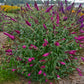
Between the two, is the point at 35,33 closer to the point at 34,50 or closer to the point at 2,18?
the point at 34,50

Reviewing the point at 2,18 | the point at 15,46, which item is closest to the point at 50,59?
the point at 15,46

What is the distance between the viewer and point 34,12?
2.93 meters

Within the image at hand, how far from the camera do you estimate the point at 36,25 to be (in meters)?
2.75

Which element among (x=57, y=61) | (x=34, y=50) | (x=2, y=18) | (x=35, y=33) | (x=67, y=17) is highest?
(x=2, y=18)

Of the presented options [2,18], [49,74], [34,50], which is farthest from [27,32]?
[2,18]

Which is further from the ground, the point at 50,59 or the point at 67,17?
the point at 67,17

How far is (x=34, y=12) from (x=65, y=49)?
99 cm

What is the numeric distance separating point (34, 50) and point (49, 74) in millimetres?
537

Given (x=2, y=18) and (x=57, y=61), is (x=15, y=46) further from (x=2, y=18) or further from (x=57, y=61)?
(x=2, y=18)

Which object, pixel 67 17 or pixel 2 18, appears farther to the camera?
pixel 2 18

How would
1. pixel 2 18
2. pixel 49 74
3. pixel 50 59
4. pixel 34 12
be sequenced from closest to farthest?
pixel 50 59, pixel 49 74, pixel 34 12, pixel 2 18

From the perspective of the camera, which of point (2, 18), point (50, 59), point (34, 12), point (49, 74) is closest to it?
point (50, 59)

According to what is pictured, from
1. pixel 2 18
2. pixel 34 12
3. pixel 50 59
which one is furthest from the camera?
pixel 2 18

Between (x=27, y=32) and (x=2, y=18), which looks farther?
(x=2, y=18)
